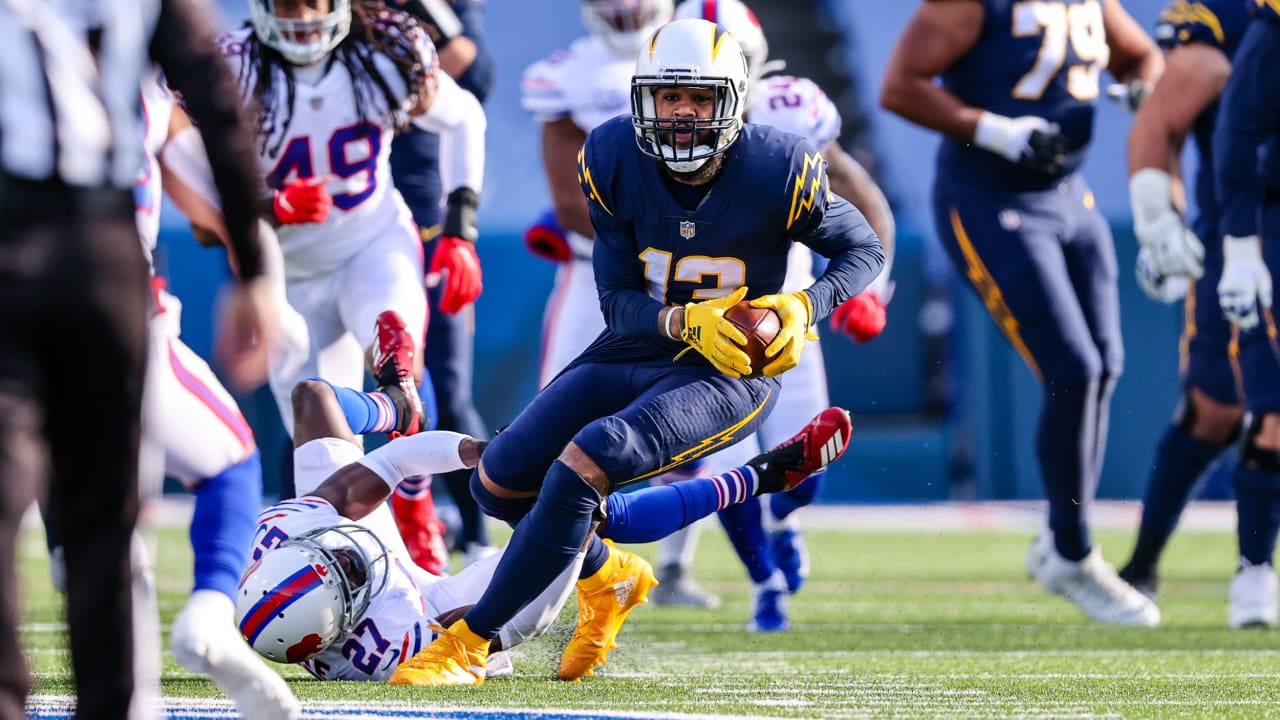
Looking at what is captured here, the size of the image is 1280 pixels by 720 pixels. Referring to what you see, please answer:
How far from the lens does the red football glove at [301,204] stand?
15.5 ft

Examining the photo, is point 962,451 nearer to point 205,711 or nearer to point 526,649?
point 526,649

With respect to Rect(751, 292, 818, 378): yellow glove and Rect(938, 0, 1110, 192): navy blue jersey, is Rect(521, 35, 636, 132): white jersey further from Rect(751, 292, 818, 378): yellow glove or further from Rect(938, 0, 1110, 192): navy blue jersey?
Rect(751, 292, 818, 378): yellow glove

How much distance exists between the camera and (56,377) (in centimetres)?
219

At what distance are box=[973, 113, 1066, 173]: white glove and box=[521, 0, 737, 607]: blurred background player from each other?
107 cm

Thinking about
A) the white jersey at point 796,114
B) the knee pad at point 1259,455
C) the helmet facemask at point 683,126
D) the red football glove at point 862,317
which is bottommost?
the knee pad at point 1259,455

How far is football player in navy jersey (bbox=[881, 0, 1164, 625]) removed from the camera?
528 cm

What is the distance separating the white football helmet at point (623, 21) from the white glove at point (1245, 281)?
1897 mm

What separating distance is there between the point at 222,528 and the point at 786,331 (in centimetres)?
128

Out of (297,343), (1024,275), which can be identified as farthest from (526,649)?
(1024,275)

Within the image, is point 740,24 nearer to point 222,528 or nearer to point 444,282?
point 444,282

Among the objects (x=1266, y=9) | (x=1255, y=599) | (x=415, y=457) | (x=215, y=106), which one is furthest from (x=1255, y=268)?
(x=215, y=106)

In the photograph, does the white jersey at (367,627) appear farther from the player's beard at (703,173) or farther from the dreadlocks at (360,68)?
the dreadlocks at (360,68)

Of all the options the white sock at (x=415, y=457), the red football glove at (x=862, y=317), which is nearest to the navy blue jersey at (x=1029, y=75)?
the red football glove at (x=862, y=317)

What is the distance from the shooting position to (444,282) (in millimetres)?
5184
